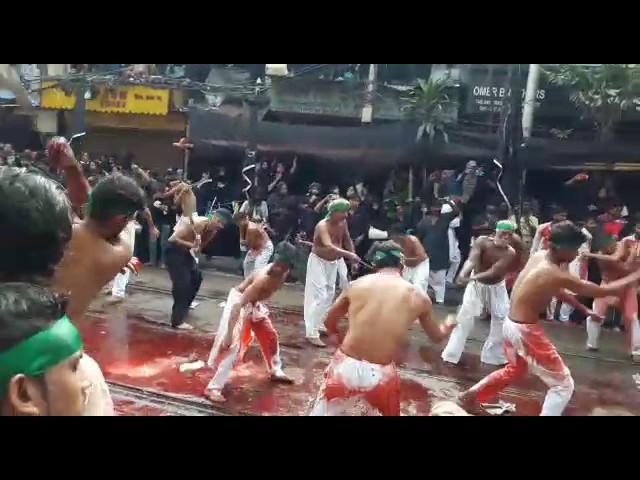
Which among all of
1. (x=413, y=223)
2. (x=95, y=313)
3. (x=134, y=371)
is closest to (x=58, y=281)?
(x=134, y=371)

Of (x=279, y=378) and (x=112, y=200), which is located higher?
(x=112, y=200)

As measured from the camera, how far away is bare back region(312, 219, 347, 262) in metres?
7.43

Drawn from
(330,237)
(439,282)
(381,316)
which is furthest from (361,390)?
(439,282)

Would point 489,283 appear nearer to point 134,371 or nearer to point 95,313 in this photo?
point 134,371

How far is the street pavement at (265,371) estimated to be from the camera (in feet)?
18.0

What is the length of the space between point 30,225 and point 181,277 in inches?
209

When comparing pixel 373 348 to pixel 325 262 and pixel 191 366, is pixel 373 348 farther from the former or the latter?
pixel 325 262

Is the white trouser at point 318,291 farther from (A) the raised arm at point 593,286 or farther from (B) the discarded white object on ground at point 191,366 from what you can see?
(A) the raised arm at point 593,286

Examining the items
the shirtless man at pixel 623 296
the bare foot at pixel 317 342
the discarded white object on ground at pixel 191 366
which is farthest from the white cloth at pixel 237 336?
the shirtless man at pixel 623 296

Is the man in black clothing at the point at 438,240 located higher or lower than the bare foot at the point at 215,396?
higher

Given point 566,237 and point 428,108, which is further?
point 428,108

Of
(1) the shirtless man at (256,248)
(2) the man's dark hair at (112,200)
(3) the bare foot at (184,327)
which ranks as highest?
(2) the man's dark hair at (112,200)

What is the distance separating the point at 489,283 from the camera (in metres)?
6.73

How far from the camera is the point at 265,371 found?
627 cm
